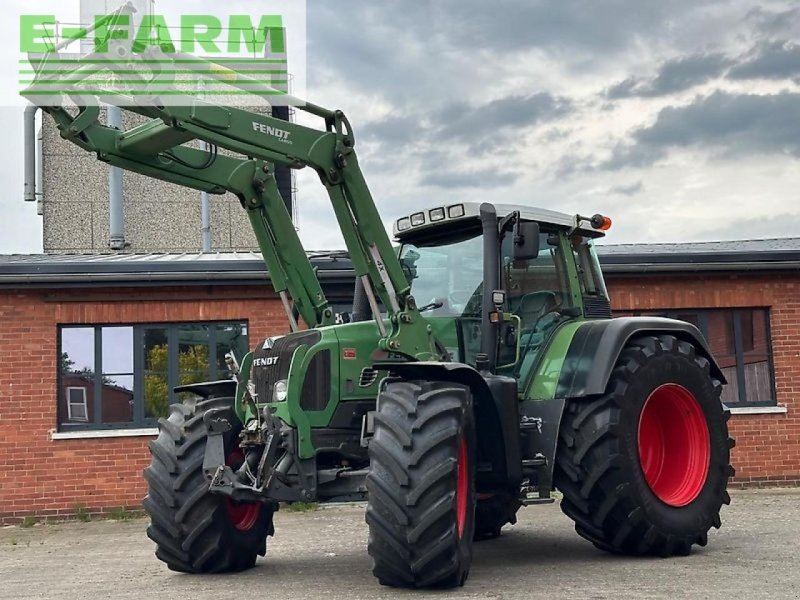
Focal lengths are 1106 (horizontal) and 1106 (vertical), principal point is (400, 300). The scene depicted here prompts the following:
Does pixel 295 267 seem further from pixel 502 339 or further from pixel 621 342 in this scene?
pixel 621 342

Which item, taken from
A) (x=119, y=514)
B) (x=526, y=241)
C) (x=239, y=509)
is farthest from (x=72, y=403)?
(x=526, y=241)

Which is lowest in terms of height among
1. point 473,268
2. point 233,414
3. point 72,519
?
point 72,519

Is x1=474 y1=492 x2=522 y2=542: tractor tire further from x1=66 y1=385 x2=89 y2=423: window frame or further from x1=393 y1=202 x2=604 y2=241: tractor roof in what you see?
x1=66 y1=385 x2=89 y2=423: window frame

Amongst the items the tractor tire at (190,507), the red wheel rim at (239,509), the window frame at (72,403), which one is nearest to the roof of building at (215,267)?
the window frame at (72,403)

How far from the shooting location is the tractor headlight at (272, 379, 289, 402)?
783 cm

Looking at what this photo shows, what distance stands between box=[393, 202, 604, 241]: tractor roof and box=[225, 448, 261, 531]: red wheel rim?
7.42 ft

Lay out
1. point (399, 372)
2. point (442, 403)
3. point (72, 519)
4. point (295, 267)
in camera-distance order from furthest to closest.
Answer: point (72, 519) → point (295, 267) → point (399, 372) → point (442, 403)

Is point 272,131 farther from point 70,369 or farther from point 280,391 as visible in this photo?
point 70,369

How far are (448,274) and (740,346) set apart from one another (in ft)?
26.6

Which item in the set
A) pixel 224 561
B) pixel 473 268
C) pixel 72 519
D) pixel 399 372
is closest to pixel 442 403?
pixel 399 372

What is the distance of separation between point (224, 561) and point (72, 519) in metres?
6.54

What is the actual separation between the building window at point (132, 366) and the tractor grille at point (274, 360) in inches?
250

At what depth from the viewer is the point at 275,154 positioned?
7.60m

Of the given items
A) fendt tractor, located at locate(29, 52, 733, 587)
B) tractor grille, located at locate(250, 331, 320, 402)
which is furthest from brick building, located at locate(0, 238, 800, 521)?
tractor grille, located at locate(250, 331, 320, 402)
